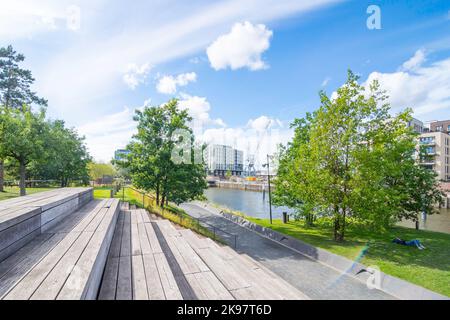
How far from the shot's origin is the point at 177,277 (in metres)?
3.50

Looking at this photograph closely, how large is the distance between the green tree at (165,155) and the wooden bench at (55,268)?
987cm

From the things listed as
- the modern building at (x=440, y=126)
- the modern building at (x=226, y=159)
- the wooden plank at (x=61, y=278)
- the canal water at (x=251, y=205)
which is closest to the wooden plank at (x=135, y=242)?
the wooden plank at (x=61, y=278)

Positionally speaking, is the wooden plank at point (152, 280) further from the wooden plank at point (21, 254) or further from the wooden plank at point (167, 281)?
the wooden plank at point (21, 254)

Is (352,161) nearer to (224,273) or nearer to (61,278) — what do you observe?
(224,273)

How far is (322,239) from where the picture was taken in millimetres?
11125

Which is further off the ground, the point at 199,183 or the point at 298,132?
the point at 298,132

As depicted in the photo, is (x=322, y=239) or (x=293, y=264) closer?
(x=293, y=264)

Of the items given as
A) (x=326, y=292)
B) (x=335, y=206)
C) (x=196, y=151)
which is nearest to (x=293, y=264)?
(x=326, y=292)

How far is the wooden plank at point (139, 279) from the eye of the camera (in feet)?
8.95

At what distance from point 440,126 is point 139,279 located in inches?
3537

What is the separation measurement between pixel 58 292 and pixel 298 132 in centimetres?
1560

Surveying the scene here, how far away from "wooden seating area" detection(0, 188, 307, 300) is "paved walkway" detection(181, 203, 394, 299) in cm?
366
